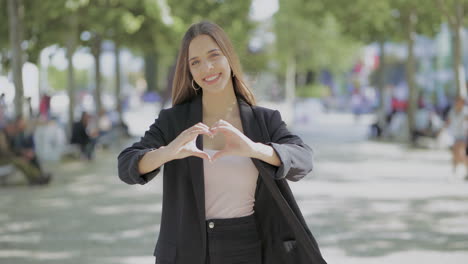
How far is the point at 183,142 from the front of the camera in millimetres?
2709

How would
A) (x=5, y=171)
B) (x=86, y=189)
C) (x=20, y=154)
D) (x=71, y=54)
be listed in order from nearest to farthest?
(x=86, y=189) < (x=5, y=171) < (x=20, y=154) < (x=71, y=54)

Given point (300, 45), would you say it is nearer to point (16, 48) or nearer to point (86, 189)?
point (16, 48)

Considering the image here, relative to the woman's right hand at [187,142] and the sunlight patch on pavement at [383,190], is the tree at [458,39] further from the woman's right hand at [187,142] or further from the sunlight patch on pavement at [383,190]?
the woman's right hand at [187,142]

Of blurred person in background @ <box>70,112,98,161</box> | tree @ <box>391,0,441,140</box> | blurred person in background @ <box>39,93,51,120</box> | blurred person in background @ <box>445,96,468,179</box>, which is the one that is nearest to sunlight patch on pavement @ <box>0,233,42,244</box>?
blurred person in background @ <box>445,96,468,179</box>

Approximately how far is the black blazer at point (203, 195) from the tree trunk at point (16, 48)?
14.2 metres

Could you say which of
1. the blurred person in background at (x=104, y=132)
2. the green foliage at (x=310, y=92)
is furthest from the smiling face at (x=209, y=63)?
the green foliage at (x=310, y=92)

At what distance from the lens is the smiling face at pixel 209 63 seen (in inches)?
124

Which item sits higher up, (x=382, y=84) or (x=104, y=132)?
(x=382, y=84)

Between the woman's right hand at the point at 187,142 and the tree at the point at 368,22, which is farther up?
the tree at the point at 368,22

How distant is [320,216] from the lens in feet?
32.7

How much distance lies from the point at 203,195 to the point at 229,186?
143mm

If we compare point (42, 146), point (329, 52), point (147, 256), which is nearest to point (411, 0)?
point (42, 146)

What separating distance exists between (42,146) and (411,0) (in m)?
11.1

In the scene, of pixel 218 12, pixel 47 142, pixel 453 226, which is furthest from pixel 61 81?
pixel 453 226
